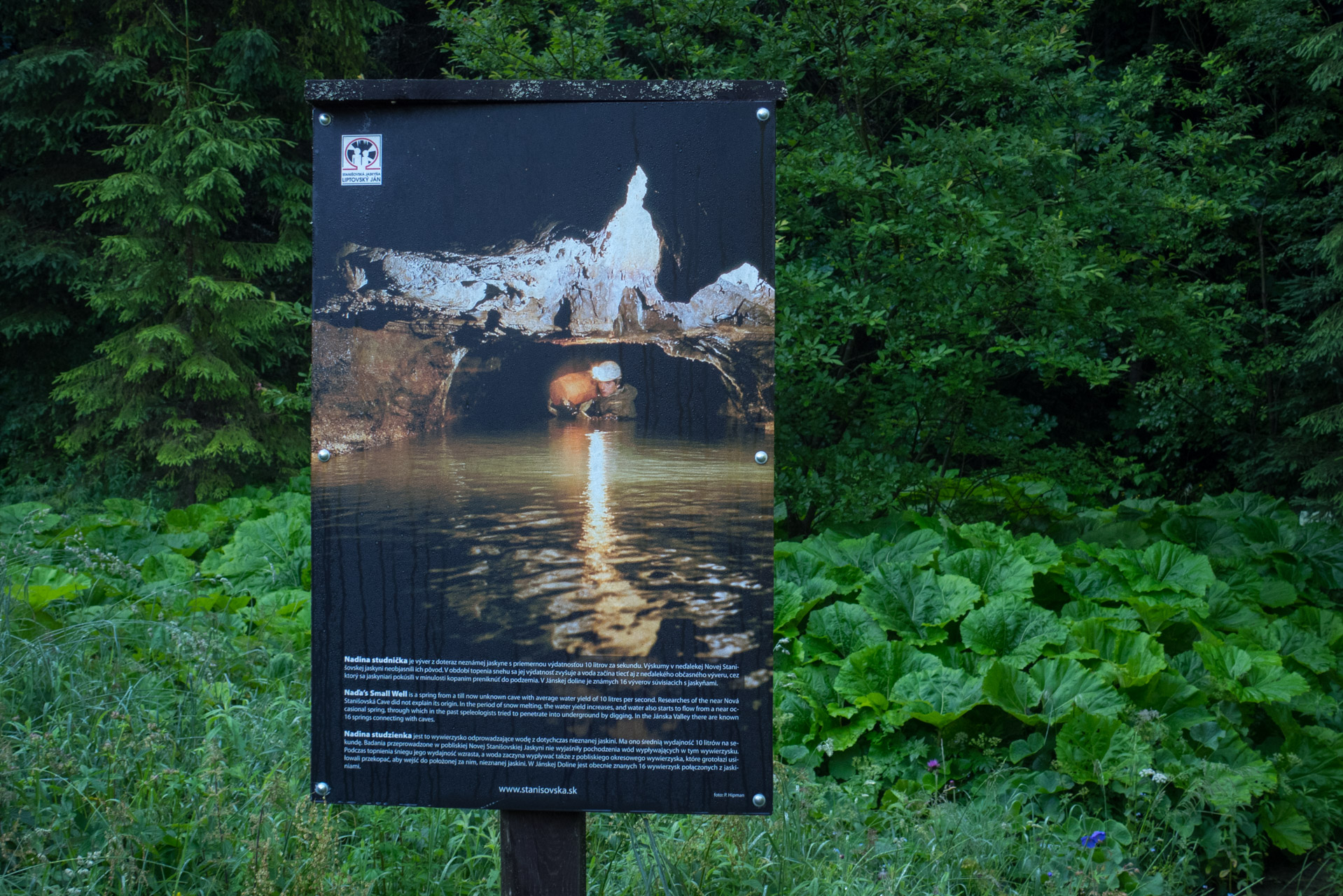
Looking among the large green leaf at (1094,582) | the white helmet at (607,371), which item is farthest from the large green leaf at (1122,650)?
the white helmet at (607,371)

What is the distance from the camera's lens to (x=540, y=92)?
1818mm

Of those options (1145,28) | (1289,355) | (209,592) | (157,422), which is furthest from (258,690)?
(1145,28)

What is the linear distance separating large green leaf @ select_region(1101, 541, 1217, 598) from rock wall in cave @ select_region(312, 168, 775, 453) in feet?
12.2

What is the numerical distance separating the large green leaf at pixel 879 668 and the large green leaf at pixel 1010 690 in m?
0.29

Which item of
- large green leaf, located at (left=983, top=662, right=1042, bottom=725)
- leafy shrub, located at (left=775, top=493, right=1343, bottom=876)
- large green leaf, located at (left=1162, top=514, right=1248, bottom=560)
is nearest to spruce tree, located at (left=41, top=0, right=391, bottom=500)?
leafy shrub, located at (left=775, top=493, right=1343, bottom=876)

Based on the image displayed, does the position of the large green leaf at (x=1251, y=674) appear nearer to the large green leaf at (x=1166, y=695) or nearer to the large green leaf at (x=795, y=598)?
the large green leaf at (x=1166, y=695)

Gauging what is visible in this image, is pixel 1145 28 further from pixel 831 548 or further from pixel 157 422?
pixel 157 422

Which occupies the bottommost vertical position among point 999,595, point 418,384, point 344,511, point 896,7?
point 999,595

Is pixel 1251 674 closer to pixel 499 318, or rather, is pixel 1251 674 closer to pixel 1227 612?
pixel 1227 612

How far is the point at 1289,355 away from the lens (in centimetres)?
864

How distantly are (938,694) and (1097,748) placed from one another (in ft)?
1.99

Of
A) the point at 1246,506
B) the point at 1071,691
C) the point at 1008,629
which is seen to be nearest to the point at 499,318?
the point at 1071,691

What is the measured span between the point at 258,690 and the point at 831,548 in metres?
2.91

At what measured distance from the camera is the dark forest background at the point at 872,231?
4.94m
